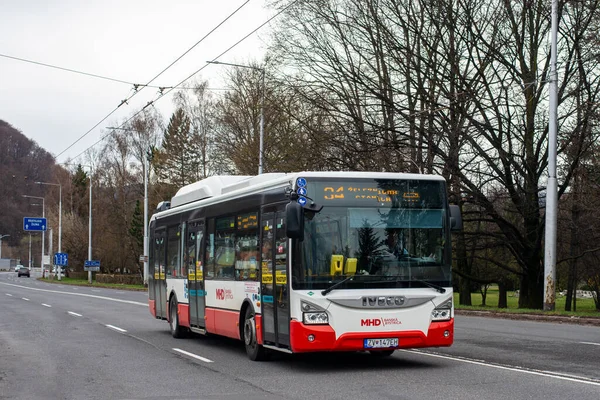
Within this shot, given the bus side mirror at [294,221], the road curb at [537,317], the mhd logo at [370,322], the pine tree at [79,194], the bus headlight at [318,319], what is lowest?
the road curb at [537,317]

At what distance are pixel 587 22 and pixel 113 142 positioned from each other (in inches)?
2067

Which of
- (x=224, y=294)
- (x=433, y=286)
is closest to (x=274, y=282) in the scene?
(x=433, y=286)

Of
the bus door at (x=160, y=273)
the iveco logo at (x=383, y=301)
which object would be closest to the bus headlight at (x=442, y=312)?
the iveco logo at (x=383, y=301)

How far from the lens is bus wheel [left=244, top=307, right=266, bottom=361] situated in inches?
523

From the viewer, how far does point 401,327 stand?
11953 millimetres

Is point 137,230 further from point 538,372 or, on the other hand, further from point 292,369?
point 538,372

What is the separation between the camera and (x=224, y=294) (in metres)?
14.9

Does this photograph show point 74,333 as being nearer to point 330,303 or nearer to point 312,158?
point 330,303

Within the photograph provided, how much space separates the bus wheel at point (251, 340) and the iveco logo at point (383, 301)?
2160 millimetres

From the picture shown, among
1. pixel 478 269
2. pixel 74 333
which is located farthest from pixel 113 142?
pixel 74 333

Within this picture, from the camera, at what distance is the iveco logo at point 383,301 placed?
38.8 ft

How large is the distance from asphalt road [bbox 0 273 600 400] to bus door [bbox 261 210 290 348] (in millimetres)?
493

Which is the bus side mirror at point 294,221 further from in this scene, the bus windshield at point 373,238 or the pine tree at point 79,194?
the pine tree at point 79,194

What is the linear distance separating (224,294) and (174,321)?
4.03 meters
